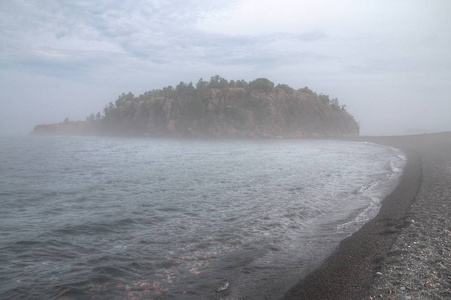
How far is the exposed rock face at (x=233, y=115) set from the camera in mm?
121750

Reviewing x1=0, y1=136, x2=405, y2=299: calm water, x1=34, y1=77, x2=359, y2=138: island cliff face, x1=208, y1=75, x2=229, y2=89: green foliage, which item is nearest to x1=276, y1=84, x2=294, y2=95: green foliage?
x1=34, y1=77, x2=359, y2=138: island cliff face

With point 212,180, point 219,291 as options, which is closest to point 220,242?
point 219,291

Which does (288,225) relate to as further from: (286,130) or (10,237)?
(286,130)

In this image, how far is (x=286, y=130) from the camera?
410ft

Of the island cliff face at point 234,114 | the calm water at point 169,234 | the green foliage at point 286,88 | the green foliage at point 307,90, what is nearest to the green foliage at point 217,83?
the island cliff face at point 234,114

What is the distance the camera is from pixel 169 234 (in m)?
10.8

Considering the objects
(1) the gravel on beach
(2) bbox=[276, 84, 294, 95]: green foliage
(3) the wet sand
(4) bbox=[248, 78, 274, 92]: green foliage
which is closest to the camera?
(1) the gravel on beach

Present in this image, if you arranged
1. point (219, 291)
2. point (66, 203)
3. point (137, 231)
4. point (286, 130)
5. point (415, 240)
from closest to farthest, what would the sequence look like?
1. point (219, 291)
2. point (415, 240)
3. point (137, 231)
4. point (66, 203)
5. point (286, 130)

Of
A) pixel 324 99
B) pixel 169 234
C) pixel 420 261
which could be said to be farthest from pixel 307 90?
pixel 420 261

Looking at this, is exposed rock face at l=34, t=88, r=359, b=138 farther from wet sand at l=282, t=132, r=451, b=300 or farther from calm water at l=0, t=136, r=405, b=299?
A: wet sand at l=282, t=132, r=451, b=300

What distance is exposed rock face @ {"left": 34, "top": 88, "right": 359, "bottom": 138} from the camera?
121750 millimetres

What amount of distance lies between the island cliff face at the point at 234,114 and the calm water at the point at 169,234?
101m

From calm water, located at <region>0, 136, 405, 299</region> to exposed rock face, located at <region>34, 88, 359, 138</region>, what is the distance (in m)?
101

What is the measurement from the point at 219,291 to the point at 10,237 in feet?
25.7
